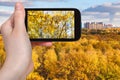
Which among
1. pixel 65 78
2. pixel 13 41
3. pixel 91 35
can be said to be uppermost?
pixel 13 41

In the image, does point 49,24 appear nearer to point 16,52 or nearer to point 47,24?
point 47,24

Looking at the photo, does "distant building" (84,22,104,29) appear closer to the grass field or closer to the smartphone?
the grass field

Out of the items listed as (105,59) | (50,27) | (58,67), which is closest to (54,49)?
(58,67)

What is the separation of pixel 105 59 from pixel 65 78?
20.2 inches

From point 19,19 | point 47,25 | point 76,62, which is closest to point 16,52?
point 19,19

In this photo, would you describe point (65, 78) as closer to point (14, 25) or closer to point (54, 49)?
point (54, 49)

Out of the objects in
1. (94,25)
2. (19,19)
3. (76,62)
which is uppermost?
(19,19)

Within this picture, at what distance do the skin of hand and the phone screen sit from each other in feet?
0.82

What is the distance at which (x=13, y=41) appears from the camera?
19.3 inches

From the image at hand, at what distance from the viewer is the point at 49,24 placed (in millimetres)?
990

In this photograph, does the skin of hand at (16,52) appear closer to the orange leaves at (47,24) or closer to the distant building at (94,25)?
the orange leaves at (47,24)

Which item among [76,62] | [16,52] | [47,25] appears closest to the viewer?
[16,52]

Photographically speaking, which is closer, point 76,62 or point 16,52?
point 16,52

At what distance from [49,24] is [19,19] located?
1.57ft
